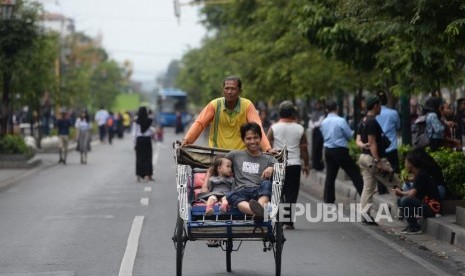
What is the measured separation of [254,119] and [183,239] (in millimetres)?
1992

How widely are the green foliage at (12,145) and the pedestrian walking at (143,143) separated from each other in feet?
25.1

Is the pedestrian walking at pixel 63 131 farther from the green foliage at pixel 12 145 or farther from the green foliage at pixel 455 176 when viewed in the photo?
the green foliage at pixel 455 176

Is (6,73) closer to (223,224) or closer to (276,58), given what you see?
(276,58)

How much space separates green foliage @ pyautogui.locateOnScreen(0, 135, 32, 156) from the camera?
34594mm

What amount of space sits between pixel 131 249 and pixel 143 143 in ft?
45.0

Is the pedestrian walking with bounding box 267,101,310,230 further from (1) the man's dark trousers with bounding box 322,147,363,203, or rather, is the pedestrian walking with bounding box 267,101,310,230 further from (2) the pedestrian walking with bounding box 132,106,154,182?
(2) the pedestrian walking with bounding box 132,106,154,182

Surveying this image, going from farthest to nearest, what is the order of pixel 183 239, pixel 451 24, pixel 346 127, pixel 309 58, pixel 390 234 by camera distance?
1. pixel 309 58
2. pixel 346 127
3. pixel 390 234
4. pixel 451 24
5. pixel 183 239

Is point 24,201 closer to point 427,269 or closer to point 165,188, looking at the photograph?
point 165,188

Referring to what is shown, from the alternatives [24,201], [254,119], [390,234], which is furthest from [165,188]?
[254,119]

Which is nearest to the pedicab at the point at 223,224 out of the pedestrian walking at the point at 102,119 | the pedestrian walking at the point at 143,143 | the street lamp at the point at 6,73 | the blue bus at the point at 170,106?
the pedestrian walking at the point at 143,143

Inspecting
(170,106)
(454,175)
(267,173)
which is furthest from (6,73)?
(170,106)

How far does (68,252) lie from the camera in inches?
542

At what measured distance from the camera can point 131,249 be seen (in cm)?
1396

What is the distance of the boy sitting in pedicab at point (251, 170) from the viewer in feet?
36.4
